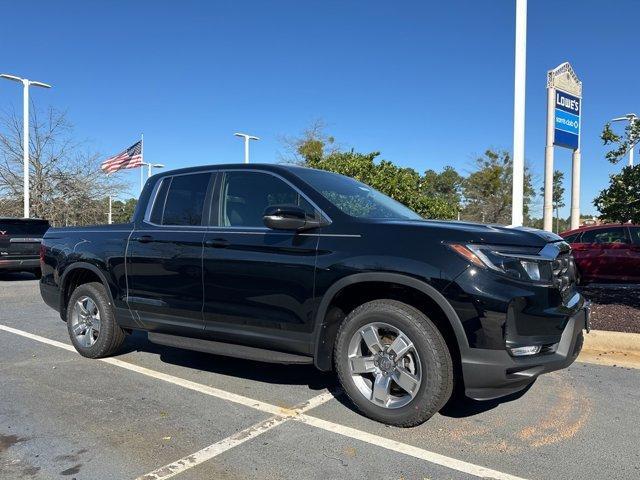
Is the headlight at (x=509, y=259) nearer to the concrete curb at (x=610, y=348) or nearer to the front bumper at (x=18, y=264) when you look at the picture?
the concrete curb at (x=610, y=348)

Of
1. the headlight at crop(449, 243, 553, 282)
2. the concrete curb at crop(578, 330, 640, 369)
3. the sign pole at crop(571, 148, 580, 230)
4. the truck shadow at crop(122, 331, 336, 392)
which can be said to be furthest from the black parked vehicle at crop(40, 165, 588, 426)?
the sign pole at crop(571, 148, 580, 230)

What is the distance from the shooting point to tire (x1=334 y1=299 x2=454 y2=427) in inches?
145

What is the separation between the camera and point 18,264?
519 inches

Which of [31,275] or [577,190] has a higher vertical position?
[577,190]

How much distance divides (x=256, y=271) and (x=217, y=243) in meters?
0.51

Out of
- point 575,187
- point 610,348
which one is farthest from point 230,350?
point 575,187

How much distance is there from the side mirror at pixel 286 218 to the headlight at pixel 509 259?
3.62ft

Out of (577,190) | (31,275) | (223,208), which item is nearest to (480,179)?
(577,190)

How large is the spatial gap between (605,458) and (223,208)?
11.2 ft

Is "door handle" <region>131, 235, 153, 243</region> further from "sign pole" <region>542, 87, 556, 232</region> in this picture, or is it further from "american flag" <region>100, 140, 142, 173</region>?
"american flag" <region>100, 140, 142, 173</region>

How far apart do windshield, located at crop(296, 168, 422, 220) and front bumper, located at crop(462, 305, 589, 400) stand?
4.57ft

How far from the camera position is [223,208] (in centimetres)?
488

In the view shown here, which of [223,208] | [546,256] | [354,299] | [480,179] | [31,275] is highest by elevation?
[480,179]

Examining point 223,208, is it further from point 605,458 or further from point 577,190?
point 577,190
